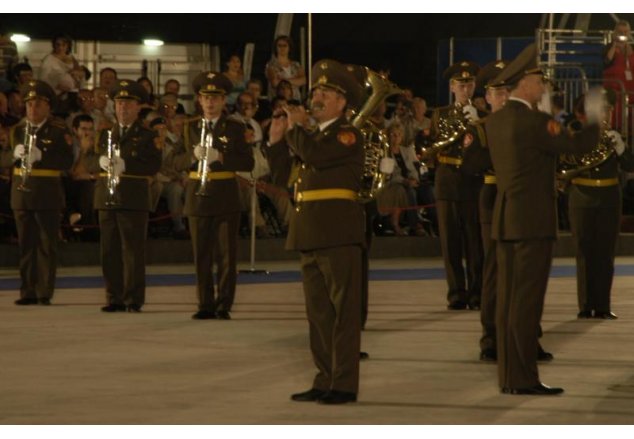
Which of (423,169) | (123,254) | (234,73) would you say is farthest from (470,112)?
(234,73)

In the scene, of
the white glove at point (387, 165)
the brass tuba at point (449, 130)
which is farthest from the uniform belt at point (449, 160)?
the white glove at point (387, 165)

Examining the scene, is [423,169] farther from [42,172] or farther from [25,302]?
[25,302]

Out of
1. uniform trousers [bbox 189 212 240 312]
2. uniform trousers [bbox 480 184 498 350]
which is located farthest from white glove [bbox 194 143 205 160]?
uniform trousers [bbox 480 184 498 350]

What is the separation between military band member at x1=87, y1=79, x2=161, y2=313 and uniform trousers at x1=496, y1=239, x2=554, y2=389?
5.25 metres

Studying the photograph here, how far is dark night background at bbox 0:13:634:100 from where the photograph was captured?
2220cm

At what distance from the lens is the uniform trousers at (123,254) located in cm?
1377

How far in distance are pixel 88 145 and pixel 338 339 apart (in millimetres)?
9833

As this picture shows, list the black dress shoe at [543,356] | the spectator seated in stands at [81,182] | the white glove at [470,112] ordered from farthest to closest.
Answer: the spectator seated in stands at [81,182], the white glove at [470,112], the black dress shoe at [543,356]

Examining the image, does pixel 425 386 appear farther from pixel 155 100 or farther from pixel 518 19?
pixel 518 19

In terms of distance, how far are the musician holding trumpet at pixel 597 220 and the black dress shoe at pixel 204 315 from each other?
3.03 meters

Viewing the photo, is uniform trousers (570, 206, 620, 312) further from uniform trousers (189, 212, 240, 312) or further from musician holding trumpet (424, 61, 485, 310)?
uniform trousers (189, 212, 240, 312)

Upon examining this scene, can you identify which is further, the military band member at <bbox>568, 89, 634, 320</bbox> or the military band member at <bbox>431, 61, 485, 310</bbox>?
the military band member at <bbox>431, 61, 485, 310</bbox>

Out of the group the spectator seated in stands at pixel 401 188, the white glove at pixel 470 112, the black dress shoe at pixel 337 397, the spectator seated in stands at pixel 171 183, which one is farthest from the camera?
the spectator seated in stands at pixel 401 188

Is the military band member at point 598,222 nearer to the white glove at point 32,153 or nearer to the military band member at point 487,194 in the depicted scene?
the military band member at point 487,194
